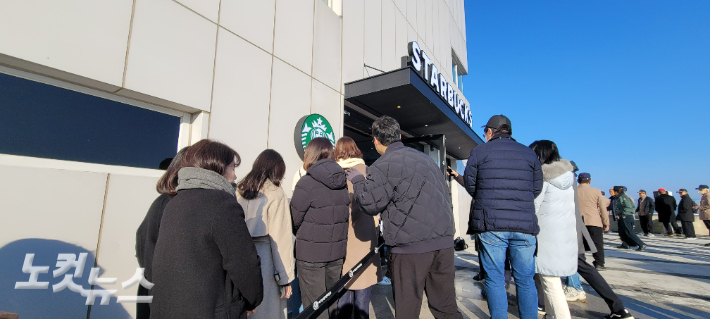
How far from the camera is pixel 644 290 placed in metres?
4.17

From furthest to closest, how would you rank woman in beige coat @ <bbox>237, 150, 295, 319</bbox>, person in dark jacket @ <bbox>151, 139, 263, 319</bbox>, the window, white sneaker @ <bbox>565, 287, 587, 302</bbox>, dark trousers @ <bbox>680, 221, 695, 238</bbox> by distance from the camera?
dark trousers @ <bbox>680, 221, 695, 238</bbox> → white sneaker @ <bbox>565, 287, 587, 302</bbox> → woman in beige coat @ <bbox>237, 150, 295, 319</bbox> → the window → person in dark jacket @ <bbox>151, 139, 263, 319</bbox>

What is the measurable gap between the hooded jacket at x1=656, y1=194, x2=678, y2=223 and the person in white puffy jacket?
→ 501 inches

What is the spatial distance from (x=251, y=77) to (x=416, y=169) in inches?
101

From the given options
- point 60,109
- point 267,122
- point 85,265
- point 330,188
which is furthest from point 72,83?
point 330,188

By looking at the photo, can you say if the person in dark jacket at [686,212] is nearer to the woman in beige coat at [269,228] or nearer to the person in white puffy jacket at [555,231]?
the person in white puffy jacket at [555,231]

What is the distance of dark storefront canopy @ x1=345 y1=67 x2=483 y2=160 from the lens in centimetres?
484

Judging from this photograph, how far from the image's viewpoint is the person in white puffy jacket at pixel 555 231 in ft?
8.61

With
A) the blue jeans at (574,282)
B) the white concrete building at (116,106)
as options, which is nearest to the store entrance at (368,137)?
the white concrete building at (116,106)

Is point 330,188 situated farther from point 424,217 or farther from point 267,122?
point 267,122

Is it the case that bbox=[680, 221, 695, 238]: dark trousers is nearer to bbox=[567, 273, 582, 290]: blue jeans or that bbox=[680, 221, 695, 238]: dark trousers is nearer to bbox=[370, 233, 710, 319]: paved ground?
bbox=[370, 233, 710, 319]: paved ground

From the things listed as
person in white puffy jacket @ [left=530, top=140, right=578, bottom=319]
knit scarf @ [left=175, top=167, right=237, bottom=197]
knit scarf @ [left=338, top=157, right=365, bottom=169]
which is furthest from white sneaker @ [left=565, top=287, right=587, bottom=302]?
knit scarf @ [left=175, top=167, right=237, bottom=197]

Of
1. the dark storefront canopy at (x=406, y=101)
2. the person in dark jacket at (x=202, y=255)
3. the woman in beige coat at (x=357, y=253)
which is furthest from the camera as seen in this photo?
the dark storefront canopy at (x=406, y=101)

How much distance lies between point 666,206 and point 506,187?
13900mm

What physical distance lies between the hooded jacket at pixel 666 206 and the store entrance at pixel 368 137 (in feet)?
31.0
